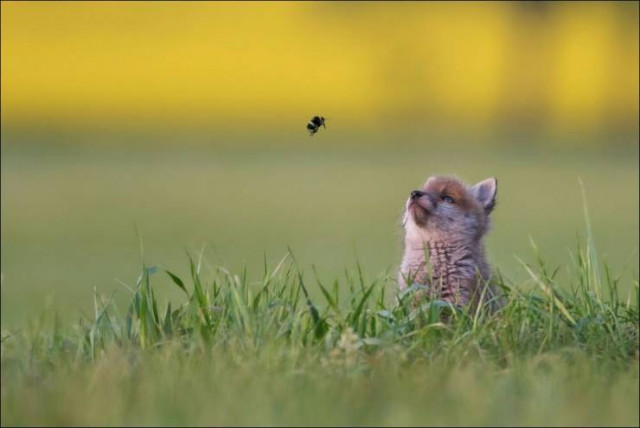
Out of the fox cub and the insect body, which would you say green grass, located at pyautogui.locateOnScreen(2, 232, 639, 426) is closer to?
the fox cub

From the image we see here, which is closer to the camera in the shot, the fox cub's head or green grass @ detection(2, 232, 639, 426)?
green grass @ detection(2, 232, 639, 426)

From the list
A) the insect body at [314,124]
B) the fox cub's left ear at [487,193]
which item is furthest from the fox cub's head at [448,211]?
the insect body at [314,124]

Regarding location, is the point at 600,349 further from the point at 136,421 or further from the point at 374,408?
the point at 136,421

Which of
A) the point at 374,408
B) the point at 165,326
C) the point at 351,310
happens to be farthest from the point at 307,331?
the point at 374,408

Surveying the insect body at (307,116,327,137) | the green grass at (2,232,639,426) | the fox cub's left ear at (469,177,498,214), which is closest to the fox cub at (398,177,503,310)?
the fox cub's left ear at (469,177,498,214)

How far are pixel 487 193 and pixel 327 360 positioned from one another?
Result: 2453 millimetres

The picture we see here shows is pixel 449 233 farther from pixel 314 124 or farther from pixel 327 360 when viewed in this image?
pixel 327 360

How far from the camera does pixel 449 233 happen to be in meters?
6.51

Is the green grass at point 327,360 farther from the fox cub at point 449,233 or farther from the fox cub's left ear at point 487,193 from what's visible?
the fox cub's left ear at point 487,193

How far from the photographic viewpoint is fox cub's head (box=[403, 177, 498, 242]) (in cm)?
650

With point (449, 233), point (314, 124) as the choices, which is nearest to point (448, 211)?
point (449, 233)

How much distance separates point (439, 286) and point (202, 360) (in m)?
1.72

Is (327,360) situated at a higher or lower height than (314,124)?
lower

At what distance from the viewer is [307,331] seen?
16.4 ft
